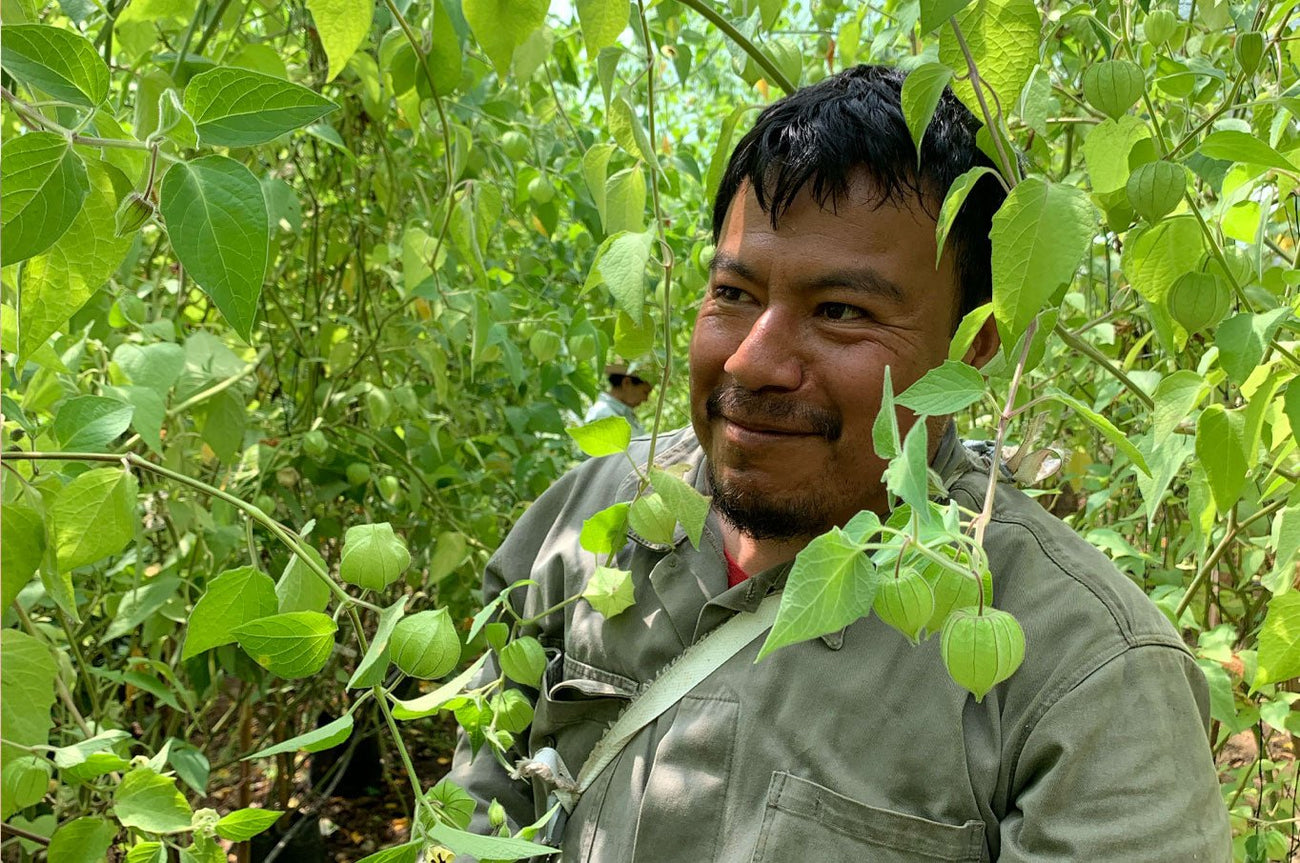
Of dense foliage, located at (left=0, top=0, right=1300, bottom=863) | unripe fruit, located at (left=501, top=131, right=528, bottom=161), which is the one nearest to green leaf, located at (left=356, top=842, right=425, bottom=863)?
dense foliage, located at (left=0, top=0, right=1300, bottom=863)

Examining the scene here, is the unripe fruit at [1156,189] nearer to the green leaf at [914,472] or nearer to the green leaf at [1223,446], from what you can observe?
the green leaf at [1223,446]

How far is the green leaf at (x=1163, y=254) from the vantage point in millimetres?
818

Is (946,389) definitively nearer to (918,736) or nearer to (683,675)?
(918,736)

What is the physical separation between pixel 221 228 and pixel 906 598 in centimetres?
35

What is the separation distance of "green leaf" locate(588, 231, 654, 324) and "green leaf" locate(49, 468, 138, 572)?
374mm

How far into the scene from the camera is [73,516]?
Answer: 2.55 feet

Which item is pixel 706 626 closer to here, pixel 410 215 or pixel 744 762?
pixel 744 762

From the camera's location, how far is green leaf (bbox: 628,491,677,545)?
998 millimetres

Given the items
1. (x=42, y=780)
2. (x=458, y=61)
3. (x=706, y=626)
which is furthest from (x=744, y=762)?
(x=458, y=61)

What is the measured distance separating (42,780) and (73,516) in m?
0.27

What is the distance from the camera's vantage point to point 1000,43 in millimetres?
669

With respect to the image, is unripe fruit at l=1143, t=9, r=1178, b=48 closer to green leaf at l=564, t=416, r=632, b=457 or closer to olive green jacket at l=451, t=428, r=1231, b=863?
olive green jacket at l=451, t=428, r=1231, b=863

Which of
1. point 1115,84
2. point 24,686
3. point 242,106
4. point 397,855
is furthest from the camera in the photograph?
point 24,686

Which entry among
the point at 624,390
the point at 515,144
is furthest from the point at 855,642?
the point at 624,390
